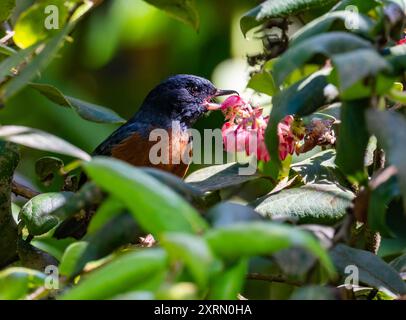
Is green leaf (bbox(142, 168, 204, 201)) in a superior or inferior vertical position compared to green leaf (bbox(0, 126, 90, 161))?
inferior

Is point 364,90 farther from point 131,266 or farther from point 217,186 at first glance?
point 217,186

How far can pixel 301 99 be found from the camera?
196 centimetres

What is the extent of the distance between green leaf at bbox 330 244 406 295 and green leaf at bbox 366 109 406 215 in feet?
1.58

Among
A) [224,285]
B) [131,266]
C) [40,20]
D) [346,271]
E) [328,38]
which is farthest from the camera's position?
[40,20]

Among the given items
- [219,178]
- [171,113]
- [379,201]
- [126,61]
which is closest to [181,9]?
[219,178]

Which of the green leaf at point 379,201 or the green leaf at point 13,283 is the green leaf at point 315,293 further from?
the green leaf at point 13,283

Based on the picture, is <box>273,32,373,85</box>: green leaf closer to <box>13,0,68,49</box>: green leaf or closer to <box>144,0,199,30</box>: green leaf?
<box>13,0,68,49</box>: green leaf

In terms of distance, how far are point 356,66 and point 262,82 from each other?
40.1 inches

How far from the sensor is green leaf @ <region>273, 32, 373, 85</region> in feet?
5.41

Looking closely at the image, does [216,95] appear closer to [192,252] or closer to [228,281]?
[228,281]

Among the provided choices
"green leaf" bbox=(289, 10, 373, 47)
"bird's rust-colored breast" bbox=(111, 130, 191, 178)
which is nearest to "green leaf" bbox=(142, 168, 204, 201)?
"green leaf" bbox=(289, 10, 373, 47)

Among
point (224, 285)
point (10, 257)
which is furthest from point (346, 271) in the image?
point (10, 257)
